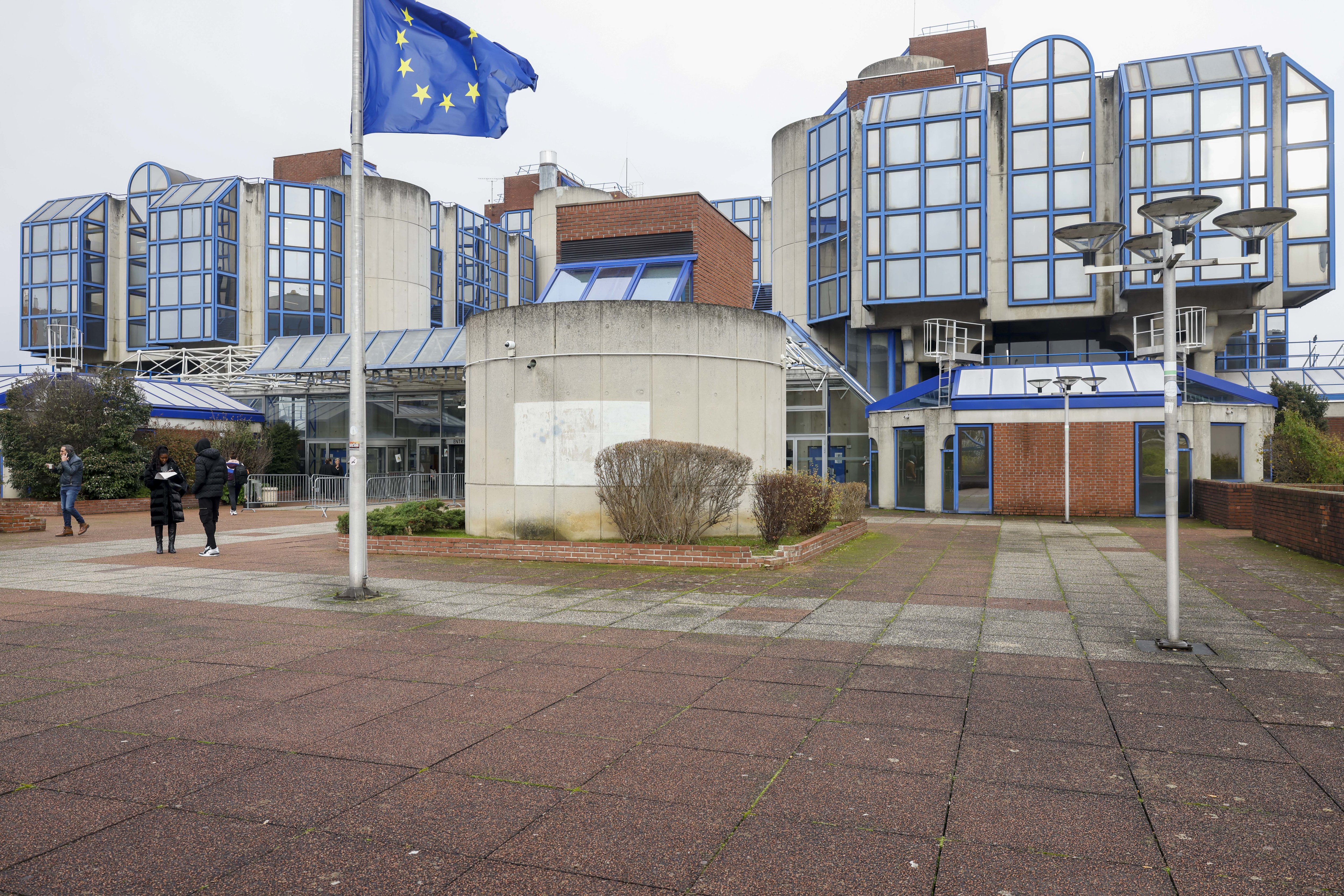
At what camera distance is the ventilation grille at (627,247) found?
16.8 meters

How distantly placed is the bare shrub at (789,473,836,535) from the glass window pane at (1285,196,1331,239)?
25581 mm

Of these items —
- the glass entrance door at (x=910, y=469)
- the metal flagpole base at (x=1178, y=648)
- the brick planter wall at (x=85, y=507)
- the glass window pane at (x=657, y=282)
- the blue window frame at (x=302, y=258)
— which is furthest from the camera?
the blue window frame at (x=302, y=258)

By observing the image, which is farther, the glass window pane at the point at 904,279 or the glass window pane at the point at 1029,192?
the glass window pane at the point at 904,279

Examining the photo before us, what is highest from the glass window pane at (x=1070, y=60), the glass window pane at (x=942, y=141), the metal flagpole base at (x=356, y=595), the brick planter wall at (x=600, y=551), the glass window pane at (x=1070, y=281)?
the glass window pane at (x=1070, y=60)

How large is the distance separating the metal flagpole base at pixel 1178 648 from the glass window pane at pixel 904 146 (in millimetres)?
29222

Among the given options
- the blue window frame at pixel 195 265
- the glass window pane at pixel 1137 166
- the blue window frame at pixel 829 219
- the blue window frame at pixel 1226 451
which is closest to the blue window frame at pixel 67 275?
the blue window frame at pixel 195 265

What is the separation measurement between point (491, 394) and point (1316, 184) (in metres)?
30.6

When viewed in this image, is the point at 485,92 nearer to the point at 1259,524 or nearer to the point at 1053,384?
the point at 1259,524

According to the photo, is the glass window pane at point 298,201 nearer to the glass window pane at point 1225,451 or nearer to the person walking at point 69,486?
the person walking at point 69,486

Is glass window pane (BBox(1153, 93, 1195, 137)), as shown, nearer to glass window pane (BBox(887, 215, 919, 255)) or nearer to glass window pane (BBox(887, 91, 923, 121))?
glass window pane (BBox(887, 91, 923, 121))

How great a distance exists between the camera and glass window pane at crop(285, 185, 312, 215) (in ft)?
165

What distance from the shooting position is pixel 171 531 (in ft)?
47.8

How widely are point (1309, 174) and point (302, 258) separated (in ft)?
155

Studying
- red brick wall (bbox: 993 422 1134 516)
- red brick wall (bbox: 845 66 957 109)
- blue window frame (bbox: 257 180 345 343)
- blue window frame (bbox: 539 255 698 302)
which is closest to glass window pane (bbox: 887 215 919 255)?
red brick wall (bbox: 845 66 957 109)
